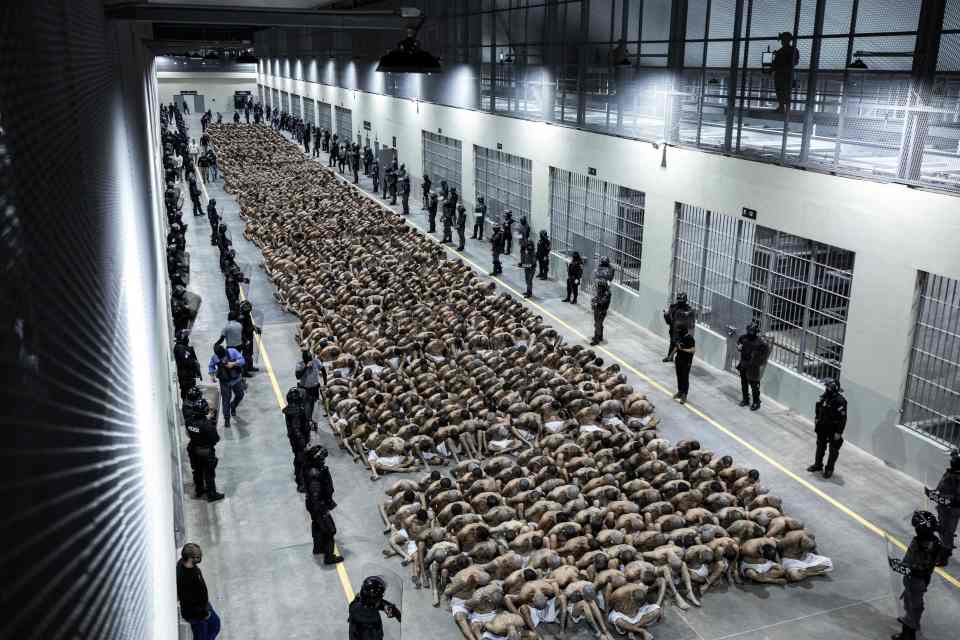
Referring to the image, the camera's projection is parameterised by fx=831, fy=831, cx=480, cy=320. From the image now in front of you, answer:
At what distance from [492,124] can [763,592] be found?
2152cm

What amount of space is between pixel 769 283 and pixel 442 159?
2127cm

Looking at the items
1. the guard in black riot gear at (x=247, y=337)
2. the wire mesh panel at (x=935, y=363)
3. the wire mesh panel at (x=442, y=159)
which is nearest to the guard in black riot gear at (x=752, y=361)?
the wire mesh panel at (x=935, y=363)

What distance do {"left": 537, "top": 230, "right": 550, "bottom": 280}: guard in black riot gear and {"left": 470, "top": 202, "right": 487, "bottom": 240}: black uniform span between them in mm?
5032

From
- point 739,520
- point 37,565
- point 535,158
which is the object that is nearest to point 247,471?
point 739,520

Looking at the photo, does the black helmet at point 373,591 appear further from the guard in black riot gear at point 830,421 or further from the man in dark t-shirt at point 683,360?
the man in dark t-shirt at point 683,360

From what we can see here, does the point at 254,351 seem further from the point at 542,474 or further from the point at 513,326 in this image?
the point at 542,474

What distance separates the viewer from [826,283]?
14.6 meters

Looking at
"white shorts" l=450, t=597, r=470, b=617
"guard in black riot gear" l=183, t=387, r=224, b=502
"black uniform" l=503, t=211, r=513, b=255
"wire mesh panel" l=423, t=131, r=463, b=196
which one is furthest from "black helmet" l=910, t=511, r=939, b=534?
"wire mesh panel" l=423, t=131, r=463, b=196

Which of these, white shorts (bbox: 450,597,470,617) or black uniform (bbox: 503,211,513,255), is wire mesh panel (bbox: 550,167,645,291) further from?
white shorts (bbox: 450,597,470,617)

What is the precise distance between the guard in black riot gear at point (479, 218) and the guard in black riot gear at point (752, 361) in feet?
49.1

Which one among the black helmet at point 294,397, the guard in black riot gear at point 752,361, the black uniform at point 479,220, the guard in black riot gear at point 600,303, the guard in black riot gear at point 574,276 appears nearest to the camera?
the black helmet at point 294,397

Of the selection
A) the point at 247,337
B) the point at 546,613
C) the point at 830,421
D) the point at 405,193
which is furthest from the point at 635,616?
the point at 405,193

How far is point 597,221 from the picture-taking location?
885 inches

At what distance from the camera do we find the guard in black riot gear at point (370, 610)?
292 inches
